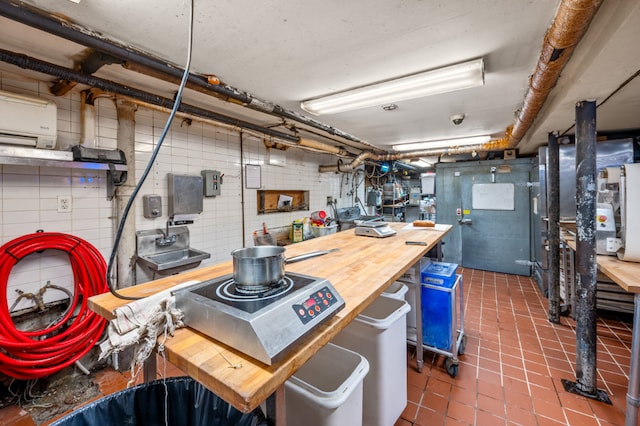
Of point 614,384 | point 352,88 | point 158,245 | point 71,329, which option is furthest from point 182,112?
point 614,384

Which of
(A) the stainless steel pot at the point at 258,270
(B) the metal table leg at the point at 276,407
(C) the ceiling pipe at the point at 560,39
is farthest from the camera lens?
(C) the ceiling pipe at the point at 560,39

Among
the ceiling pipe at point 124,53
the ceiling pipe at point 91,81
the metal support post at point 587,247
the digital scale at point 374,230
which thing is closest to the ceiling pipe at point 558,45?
the metal support post at point 587,247

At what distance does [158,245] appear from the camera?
114 inches

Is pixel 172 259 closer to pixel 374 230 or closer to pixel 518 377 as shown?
pixel 374 230

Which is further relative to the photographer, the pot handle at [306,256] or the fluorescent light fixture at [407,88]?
the fluorescent light fixture at [407,88]

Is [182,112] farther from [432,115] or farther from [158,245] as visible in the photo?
[432,115]

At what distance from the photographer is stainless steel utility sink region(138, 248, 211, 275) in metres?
2.59

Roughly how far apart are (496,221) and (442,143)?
180 centimetres

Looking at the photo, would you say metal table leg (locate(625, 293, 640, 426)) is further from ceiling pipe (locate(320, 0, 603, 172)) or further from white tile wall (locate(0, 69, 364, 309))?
white tile wall (locate(0, 69, 364, 309))

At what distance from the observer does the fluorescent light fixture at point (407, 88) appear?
213 cm

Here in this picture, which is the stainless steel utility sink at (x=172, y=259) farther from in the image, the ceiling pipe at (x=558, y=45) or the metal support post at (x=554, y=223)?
the metal support post at (x=554, y=223)

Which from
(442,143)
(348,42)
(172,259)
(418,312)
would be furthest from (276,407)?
(442,143)

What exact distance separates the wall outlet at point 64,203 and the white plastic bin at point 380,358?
2567 mm

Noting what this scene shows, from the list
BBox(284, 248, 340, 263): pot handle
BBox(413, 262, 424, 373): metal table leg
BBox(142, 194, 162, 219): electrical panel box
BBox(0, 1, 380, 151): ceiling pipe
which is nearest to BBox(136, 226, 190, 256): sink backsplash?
BBox(142, 194, 162, 219): electrical panel box
